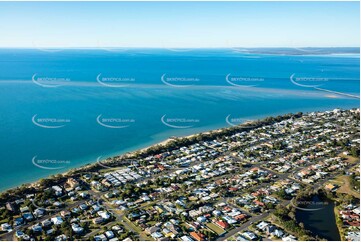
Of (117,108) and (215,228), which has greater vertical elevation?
(117,108)

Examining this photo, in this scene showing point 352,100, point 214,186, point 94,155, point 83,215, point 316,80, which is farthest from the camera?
point 316,80

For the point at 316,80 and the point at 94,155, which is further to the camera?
the point at 316,80

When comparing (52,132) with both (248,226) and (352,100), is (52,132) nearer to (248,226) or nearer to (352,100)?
(248,226)

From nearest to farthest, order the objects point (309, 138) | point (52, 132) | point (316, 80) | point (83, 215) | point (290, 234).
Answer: point (290, 234)
point (83, 215)
point (309, 138)
point (52, 132)
point (316, 80)

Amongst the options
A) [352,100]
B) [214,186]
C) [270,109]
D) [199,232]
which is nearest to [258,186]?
[214,186]

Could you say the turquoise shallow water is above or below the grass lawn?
above

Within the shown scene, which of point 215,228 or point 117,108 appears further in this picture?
point 117,108

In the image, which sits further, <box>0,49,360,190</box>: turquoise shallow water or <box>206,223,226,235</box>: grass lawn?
<box>0,49,360,190</box>: turquoise shallow water

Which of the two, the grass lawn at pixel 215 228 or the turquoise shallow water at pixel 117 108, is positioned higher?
the turquoise shallow water at pixel 117 108

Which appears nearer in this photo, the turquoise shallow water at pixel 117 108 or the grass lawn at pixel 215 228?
the grass lawn at pixel 215 228
